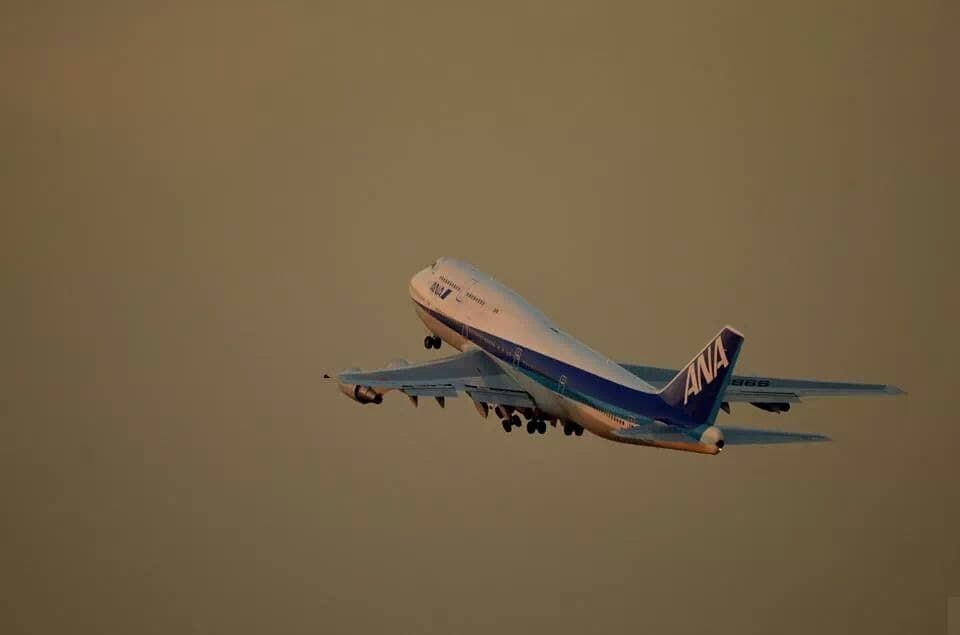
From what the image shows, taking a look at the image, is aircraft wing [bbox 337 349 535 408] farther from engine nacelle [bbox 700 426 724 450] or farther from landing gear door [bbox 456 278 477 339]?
engine nacelle [bbox 700 426 724 450]

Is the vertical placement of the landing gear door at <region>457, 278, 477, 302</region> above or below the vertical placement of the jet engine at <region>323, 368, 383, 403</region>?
above

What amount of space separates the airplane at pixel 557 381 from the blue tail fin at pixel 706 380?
39mm

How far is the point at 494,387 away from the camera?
107m

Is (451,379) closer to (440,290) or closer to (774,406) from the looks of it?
(440,290)

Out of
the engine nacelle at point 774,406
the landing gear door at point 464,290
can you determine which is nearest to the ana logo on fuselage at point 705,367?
the engine nacelle at point 774,406

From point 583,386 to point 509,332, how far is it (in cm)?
798

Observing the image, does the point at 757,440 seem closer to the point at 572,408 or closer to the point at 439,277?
the point at 572,408

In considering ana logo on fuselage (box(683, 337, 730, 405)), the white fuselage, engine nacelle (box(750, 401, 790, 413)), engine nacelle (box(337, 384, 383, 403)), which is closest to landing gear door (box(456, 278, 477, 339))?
the white fuselage

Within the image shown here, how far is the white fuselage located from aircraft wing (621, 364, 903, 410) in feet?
19.2

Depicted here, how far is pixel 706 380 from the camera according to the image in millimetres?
95938

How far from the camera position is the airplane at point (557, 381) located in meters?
96.0

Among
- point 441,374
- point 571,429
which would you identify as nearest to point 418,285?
point 441,374

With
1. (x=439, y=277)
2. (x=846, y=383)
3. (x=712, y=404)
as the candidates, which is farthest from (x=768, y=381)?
(x=439, y=277)

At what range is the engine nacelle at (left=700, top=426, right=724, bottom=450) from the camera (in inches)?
3718
